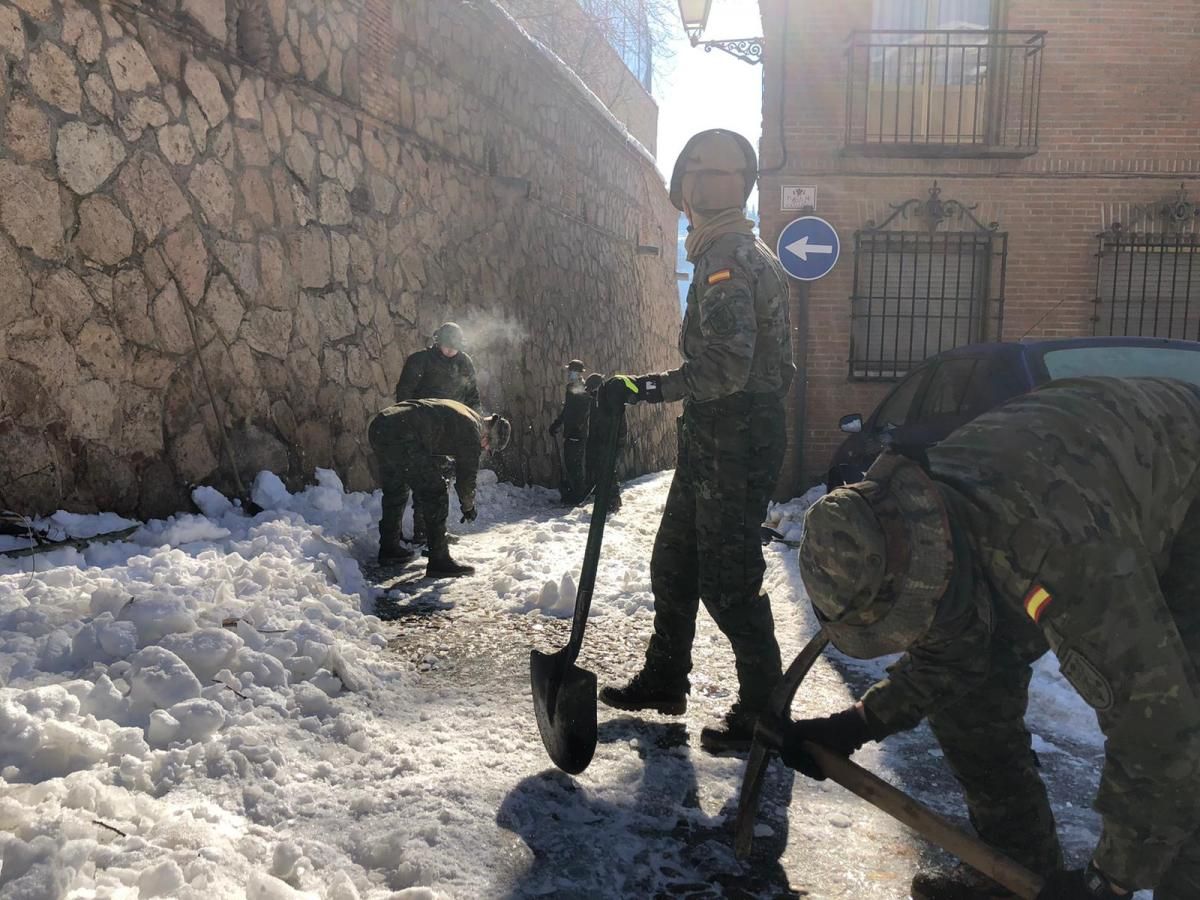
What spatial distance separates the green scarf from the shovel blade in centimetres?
155

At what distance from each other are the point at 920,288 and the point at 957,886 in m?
8.52

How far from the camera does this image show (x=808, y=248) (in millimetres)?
8688

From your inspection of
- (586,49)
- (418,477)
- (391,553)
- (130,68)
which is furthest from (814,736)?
(586,49)

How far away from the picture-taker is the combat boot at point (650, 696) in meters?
3.24

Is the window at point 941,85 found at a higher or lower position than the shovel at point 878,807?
higher

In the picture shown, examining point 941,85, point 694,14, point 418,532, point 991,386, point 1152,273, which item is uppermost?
point 694,14

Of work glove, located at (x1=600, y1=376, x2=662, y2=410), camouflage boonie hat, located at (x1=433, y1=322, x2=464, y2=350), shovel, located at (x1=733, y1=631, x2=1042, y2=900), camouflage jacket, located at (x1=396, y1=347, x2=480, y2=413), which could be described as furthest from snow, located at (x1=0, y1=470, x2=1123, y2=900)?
camouflage boonie hat, located at (x1=433, y1=322, x2=464, y2=350)

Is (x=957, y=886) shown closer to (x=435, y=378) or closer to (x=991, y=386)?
(x=991, y=386)

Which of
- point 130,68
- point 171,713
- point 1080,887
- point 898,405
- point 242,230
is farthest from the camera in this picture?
point 242,230

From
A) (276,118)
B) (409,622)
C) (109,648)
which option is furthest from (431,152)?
(109,648)

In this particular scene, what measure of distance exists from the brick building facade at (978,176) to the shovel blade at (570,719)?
7290 millimetres

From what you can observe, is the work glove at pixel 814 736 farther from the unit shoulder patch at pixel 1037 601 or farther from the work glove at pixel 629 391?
the work glove at pixel 629 391

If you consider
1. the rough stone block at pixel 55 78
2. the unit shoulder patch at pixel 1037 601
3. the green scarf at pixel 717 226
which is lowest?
the unit shoulder patch at pixel 1037 601

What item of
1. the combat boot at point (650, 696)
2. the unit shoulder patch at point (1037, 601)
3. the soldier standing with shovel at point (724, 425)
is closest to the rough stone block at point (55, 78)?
the soldier standing with shovel at point (724, 425)
